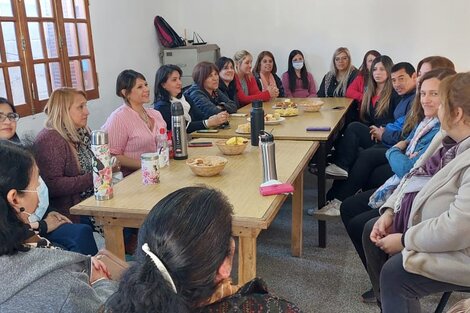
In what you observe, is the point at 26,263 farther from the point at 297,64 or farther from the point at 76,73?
the point at 297,64

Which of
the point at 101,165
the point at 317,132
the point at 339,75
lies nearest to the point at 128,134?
the point at 101,165

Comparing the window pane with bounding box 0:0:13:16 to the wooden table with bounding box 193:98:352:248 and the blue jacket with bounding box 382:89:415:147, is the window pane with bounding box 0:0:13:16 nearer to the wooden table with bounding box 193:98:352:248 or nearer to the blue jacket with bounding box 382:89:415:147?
the wooden table with bounding box 193:98:352:248

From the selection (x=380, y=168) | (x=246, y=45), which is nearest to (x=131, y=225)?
(x=380, y=168)

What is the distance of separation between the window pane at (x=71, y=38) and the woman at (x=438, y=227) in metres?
3.42

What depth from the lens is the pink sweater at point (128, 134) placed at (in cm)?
261

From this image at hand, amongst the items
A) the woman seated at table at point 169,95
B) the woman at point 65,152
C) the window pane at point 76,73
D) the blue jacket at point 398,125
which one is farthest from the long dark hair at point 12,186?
the window pane at point 76,73

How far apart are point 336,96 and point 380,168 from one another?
2.14 meters

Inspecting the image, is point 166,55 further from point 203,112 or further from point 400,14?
point 400,14

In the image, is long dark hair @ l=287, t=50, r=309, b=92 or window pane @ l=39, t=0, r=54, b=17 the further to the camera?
long dark hair @ l=287, t=50, r=309, b=92

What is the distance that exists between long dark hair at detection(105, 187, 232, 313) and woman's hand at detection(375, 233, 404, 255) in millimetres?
1015

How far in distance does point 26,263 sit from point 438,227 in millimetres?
1216

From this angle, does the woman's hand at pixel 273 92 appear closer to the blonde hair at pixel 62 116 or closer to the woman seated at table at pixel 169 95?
the woman seated at table at pixel 169 95

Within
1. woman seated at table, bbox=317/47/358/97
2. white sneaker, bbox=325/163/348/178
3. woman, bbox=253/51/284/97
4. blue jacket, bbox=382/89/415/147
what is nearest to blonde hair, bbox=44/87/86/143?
white sneaker, bbox=325/163/348/178

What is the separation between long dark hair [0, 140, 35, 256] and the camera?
108 centimetres
